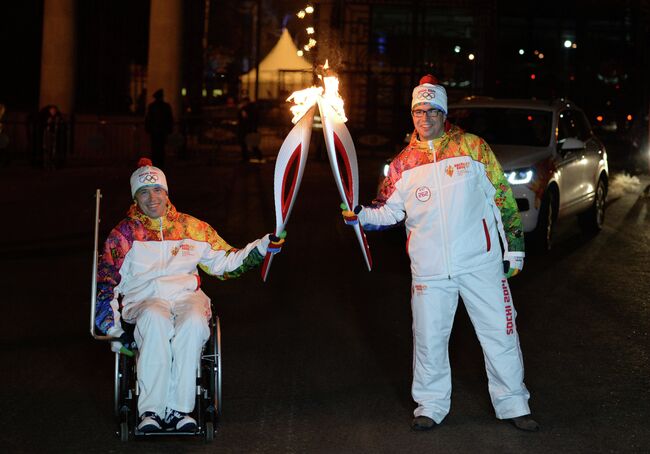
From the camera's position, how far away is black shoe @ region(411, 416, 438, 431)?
657 centimetres

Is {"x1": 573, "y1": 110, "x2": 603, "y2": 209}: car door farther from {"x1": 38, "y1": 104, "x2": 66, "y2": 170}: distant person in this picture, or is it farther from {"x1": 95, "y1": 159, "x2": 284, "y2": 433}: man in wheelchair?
{"x1": 38, "y1": 104, "x2": 66, "y2": 170}: distant person

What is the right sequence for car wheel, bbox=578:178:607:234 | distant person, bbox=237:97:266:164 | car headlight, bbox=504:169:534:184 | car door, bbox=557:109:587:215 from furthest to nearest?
1. distant person, bbox=237:97:266:164
2. car wheel, bbox=578:178:607:234
3. car door, bbox=557:109:587:215
4. car headlight, bbox=504:169:534:184

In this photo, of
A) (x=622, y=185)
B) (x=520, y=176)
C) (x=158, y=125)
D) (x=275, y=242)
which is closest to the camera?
(x=275, y=242)

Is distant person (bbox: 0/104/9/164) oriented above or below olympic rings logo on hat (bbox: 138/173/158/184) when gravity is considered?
above

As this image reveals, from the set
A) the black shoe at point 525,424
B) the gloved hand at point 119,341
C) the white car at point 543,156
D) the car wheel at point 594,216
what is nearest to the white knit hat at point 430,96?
the black shoe at point 525,424

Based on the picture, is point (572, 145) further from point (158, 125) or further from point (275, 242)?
point (158, 125)

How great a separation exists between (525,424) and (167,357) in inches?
78.8

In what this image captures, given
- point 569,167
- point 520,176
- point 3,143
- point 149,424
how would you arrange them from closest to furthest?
1. point 149,424
2. point 520,176
3. point 569,167
4. point 3,143

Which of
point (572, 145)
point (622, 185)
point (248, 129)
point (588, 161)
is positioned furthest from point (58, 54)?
point (572, 145)

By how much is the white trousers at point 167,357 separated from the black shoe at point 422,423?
49.8 inches

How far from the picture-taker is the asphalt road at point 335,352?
256 inches

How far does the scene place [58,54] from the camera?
30297 mm

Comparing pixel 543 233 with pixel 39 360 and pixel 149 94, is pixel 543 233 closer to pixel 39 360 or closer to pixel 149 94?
pixel 39 360

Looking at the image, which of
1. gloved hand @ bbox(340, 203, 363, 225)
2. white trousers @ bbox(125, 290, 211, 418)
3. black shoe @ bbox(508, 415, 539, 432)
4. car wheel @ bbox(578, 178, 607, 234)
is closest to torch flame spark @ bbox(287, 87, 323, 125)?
gloved hand @ bbox(340, 203, 363, 225)
